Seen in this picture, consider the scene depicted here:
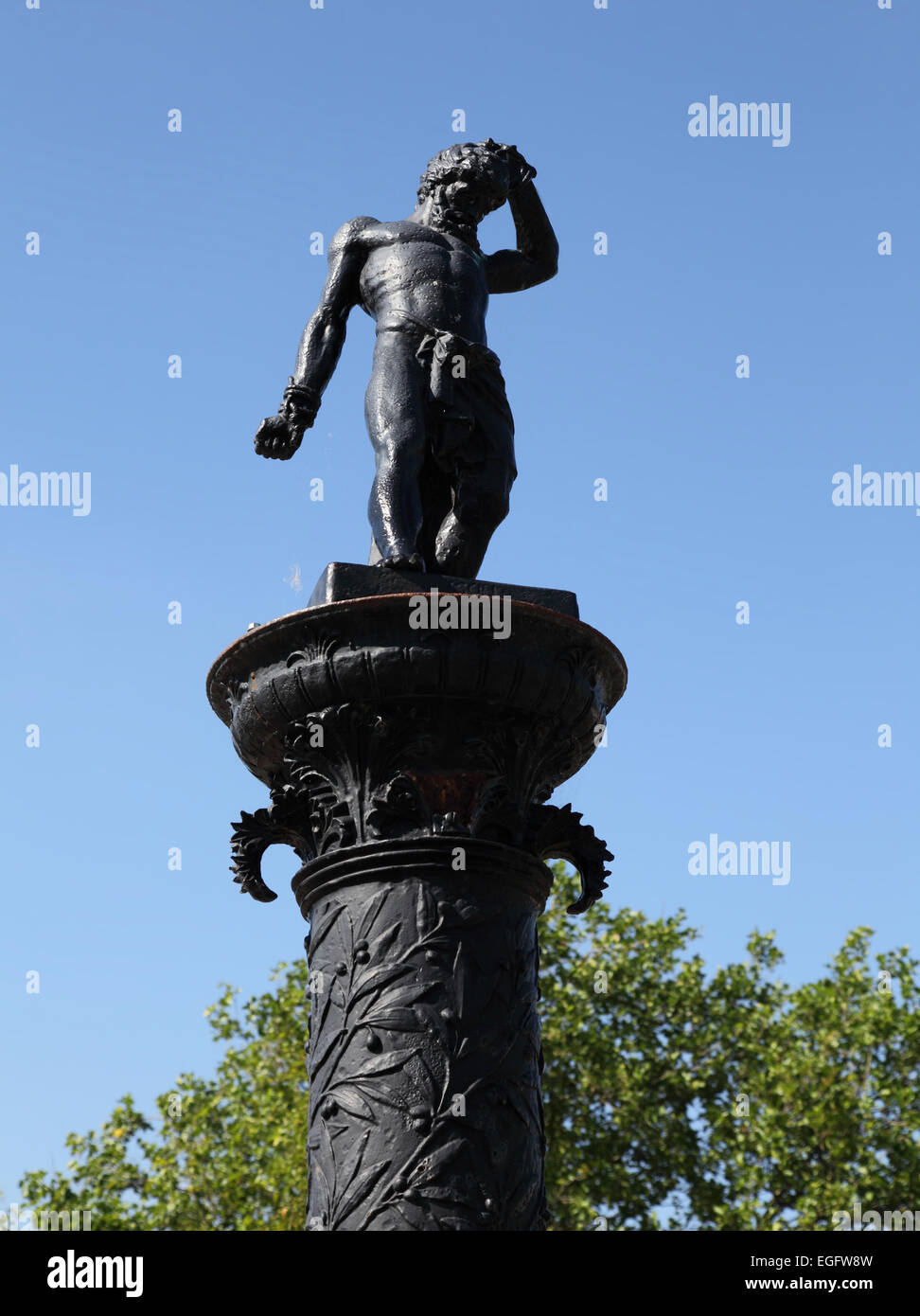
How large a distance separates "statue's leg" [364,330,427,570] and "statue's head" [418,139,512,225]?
794 millimetres

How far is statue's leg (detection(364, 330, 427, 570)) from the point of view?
607 centimetres

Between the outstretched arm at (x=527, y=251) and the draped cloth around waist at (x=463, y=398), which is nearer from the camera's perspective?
the draped cloth around waist at (x=463, y=398)

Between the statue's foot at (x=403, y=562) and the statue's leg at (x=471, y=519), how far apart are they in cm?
39

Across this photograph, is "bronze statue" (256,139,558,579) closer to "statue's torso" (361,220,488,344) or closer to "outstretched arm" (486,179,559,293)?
"statue's torso" (361,220,488,344)

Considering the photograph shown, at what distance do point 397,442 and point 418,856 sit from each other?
5.41ft

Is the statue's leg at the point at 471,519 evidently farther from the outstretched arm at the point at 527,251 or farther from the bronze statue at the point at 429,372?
the outstretched arm at the point at 527,251

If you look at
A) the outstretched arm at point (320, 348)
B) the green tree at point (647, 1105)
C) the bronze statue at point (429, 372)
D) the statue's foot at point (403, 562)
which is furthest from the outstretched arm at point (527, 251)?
the green tree at point (647, 1105)

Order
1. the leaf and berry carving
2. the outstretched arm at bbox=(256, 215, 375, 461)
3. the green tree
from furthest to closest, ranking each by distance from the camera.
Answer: the green tree, the outstretched arm at bbox=(256, 215, 375, 461), the leaf and berry carving

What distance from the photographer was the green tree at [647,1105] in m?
21.4

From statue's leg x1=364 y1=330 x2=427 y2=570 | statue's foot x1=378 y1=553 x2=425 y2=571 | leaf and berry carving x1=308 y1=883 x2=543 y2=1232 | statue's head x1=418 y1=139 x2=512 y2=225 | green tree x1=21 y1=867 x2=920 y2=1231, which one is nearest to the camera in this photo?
leaf and berry carving x1=308 y1=883 x2=543 y2=1232

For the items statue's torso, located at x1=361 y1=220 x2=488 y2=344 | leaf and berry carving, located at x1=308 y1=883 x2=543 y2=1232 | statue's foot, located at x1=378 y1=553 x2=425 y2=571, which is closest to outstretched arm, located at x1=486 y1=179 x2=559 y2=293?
statue's torso, located at x1=361 y1=220 x2=488 y2=344
